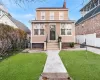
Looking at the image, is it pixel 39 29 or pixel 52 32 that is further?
pixel 52 32

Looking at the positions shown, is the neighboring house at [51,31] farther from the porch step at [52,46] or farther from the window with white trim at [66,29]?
the porch step at [52,46]

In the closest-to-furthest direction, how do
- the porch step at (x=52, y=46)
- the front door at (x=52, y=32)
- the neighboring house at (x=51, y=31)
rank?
the porch step at (x=52, y=46)
the neighboring house at (x=51, y=31)
the front door at (x=52, y=32)

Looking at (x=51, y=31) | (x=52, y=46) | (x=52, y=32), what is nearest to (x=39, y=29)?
(x=51, y=31)

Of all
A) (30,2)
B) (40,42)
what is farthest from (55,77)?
(40,42)

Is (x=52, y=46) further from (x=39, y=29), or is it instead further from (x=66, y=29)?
(x=66, y=29)

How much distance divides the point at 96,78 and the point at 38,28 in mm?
19186

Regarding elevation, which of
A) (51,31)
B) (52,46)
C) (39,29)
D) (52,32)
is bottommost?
(52,46)

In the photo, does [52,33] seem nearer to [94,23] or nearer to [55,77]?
[94,23]

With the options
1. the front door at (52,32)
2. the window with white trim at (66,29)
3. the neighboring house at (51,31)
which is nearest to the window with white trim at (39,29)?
the neighboring house at (51,31)

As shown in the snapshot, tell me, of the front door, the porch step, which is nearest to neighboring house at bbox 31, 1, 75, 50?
the front door

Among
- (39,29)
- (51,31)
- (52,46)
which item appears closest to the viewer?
(52,46)

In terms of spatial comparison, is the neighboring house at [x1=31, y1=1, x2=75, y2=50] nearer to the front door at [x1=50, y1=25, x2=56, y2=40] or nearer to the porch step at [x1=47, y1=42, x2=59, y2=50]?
the front door at [x1=50, y1=25, x2=56, y2=40]

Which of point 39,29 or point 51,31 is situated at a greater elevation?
point 39,29

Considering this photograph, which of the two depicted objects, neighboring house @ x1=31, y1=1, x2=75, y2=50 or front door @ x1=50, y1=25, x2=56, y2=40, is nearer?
neighboring house @ x1=31, y1=1, x2=75, y2=50
